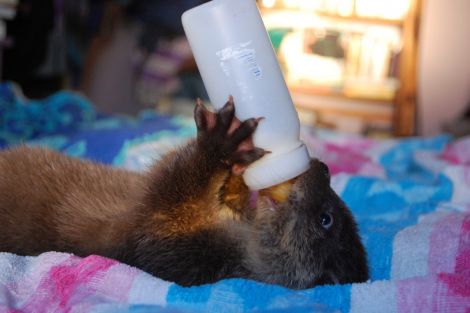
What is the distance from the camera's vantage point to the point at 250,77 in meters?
1.11

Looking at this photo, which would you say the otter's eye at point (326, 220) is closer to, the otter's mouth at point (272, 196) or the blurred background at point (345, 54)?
the otter's mouth at point (272, 196)

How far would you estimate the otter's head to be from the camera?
1276 millimetres

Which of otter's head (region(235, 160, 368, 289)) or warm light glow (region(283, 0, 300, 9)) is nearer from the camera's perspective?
otter's head (region(235, 160, 368, 289))

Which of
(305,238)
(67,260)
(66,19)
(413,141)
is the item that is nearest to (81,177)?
(67,260)

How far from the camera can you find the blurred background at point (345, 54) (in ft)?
14.8

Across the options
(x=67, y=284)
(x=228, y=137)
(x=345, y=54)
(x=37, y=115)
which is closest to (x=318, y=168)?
(x=228, y=137)

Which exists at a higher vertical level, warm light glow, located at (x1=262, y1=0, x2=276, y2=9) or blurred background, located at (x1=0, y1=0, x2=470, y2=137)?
warm light glow, located at (x1=262, y1=0, x2=276, y2=9)

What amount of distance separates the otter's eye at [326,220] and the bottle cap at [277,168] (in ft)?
0.55

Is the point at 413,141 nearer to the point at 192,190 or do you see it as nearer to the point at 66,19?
the point at 192,190

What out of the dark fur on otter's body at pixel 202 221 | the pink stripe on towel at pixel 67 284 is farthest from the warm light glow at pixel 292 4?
the pink stripe on towel at pixel 67 284

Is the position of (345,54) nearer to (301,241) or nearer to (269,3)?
(269,3)

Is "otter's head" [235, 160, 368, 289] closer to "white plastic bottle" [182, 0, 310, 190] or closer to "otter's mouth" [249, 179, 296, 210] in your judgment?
"otter's mouth" [249, 179, 296, 210]

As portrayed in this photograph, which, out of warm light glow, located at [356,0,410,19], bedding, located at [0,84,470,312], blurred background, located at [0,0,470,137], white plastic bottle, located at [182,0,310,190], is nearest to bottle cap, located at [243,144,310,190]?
white plastic bottle, located at [182,0,310,190]

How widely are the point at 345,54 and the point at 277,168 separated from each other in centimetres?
373
